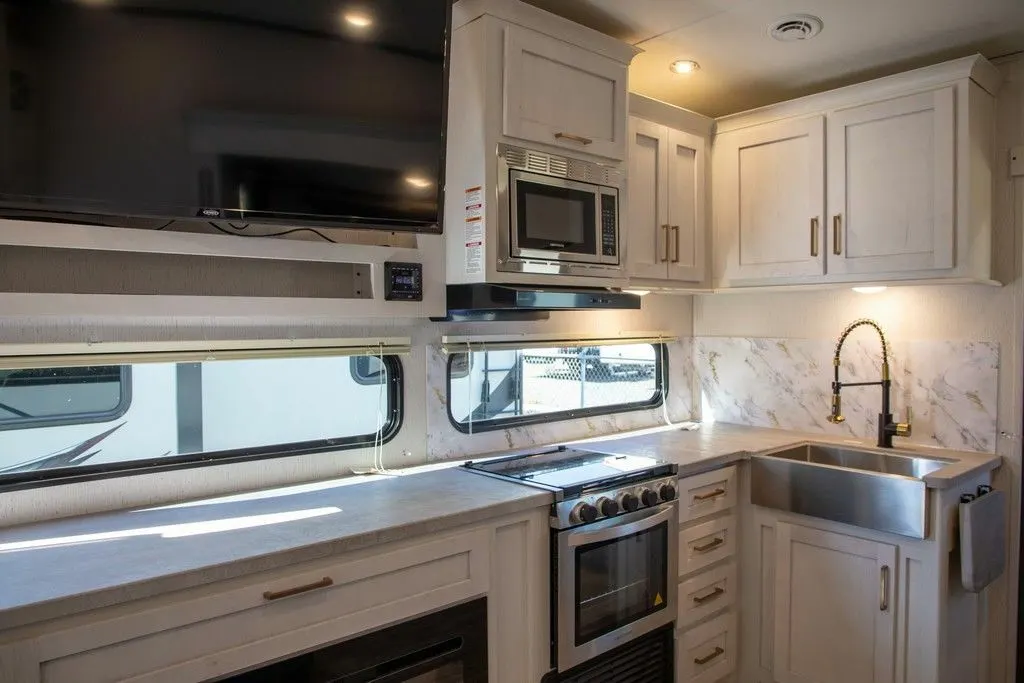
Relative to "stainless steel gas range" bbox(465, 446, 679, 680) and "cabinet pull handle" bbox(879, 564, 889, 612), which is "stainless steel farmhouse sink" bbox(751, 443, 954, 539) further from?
"stainless steel gas range" bbox(465, 446, 679, 680)

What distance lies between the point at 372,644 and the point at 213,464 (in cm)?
71

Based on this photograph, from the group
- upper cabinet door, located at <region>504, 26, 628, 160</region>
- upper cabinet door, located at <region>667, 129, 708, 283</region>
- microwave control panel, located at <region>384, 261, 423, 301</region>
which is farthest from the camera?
upper cabinet door, located at <region>667, 129, 708, 283</region>

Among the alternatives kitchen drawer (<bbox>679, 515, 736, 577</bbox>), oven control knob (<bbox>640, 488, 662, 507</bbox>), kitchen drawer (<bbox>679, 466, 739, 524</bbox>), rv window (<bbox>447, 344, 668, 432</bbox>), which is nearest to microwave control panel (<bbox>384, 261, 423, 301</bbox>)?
rv window (<bbox>447, 344, 668, 432</bbox>)

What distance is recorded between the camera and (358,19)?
5.89 feet

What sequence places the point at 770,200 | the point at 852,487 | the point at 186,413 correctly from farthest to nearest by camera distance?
the point at 770,200 → the point at 852,487 → the point at 186,413

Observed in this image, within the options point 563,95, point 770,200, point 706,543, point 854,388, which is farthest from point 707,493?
point 563,95

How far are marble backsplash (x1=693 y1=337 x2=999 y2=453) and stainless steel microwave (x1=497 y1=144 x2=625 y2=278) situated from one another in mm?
1138

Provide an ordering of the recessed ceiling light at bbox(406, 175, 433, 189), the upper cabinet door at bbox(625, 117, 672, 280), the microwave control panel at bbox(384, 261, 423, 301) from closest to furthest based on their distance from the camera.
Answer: the recessed ceiling light at bbox(406, 175, 433, 189)
the microwave control panel at bbox(384, 261, 423, 301)
the upper cabinet door at bbox(625, 117, 672, 280)

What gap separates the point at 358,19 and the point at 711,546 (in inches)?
81.8

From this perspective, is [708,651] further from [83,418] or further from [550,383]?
[83,418]

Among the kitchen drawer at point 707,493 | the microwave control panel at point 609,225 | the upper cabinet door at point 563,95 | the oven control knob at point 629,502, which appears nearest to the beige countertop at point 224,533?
the oven control knob at point 629,502

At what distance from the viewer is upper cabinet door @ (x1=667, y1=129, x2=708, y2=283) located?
115 inches

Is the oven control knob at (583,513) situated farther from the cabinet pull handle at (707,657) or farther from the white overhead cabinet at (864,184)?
the white overhead cabinet at (864,184)

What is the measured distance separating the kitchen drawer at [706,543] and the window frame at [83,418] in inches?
70.3
